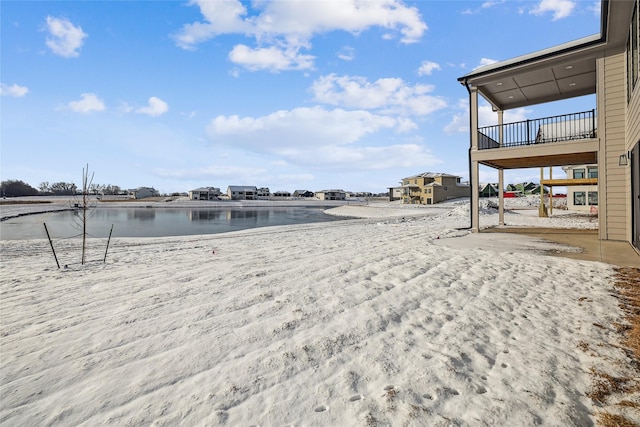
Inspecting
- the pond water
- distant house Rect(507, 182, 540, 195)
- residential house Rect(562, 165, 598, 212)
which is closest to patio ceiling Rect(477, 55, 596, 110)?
residential house Rect(562, 165, 598, 212)

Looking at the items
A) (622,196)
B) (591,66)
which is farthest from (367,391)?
(591,66)

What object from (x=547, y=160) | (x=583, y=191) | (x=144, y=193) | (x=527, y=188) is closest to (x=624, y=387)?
(x=547, y=160)

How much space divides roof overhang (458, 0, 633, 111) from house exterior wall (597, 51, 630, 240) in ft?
1.92

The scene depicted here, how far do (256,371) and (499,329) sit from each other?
2.53 metres

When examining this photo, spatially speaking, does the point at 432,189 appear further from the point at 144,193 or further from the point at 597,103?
the point at 144,193

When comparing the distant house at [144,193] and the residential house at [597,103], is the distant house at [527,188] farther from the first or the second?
the distant house at [144,193]

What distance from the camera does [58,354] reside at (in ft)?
9.53

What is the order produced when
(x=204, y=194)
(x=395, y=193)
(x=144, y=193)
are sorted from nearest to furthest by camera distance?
(x=395, y=193) → (x=204, y=194) → (x=144, y=193)

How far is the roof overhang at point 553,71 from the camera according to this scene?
768 centimetres

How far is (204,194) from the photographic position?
78.8 metres

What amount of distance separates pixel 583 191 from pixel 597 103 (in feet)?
64.7

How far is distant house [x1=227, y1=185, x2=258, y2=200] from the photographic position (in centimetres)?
8495

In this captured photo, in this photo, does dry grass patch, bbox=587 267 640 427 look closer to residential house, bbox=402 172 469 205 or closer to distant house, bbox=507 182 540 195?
residential house, bbox=402 172 469 205

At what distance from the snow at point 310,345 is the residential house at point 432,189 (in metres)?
42.9
